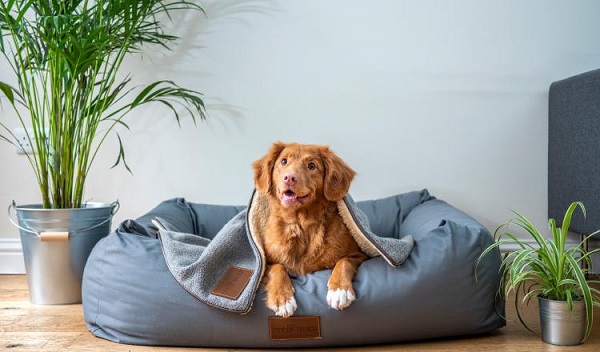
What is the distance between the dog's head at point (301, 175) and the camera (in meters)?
1.92

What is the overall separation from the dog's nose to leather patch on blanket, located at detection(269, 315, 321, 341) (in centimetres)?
40

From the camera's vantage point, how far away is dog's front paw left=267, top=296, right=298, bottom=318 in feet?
6.02

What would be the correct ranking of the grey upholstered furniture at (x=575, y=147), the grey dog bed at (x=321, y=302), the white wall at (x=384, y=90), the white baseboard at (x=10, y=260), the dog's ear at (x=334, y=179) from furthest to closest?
the white baseboard at (x=10, y=260)
the white wall at (x=384, y=90)
the grey upholstered furniture at (x=575, y=147)
the dog's ear at (x=334, y=179)
the grey dog bed at (x=321, y=302)

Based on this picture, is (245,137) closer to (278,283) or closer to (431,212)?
(431,212)

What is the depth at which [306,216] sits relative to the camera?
2.01 metres

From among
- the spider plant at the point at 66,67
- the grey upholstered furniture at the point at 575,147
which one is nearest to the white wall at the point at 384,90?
the grey upholstered furniture at the point at 575,147

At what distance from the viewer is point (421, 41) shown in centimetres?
305

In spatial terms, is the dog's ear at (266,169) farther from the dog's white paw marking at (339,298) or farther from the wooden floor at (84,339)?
the wooden floor at (84,339)

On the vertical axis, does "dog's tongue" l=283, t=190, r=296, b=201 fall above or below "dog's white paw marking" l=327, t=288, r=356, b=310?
above

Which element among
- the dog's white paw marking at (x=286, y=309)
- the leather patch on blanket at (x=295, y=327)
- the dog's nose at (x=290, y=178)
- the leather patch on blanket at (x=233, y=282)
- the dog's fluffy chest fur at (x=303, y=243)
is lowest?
the leather patch on blanket at (x=295, y=327)

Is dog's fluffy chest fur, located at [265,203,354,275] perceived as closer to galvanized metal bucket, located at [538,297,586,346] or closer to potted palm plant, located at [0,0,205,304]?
galvanized metal bucket, located at [538,297,586,346]

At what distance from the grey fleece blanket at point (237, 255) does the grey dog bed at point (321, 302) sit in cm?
2

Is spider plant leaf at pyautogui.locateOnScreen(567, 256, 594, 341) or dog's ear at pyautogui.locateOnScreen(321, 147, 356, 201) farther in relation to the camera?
dog's ear at pyautogui.locateOnScreen(321, 147, 356, 201)

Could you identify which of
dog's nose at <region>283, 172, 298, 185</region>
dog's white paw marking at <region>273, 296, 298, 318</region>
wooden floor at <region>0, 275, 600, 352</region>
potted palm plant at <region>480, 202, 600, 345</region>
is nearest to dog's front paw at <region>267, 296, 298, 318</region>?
dog's white paw marking at <region>273, 296, 298, 318</region>
